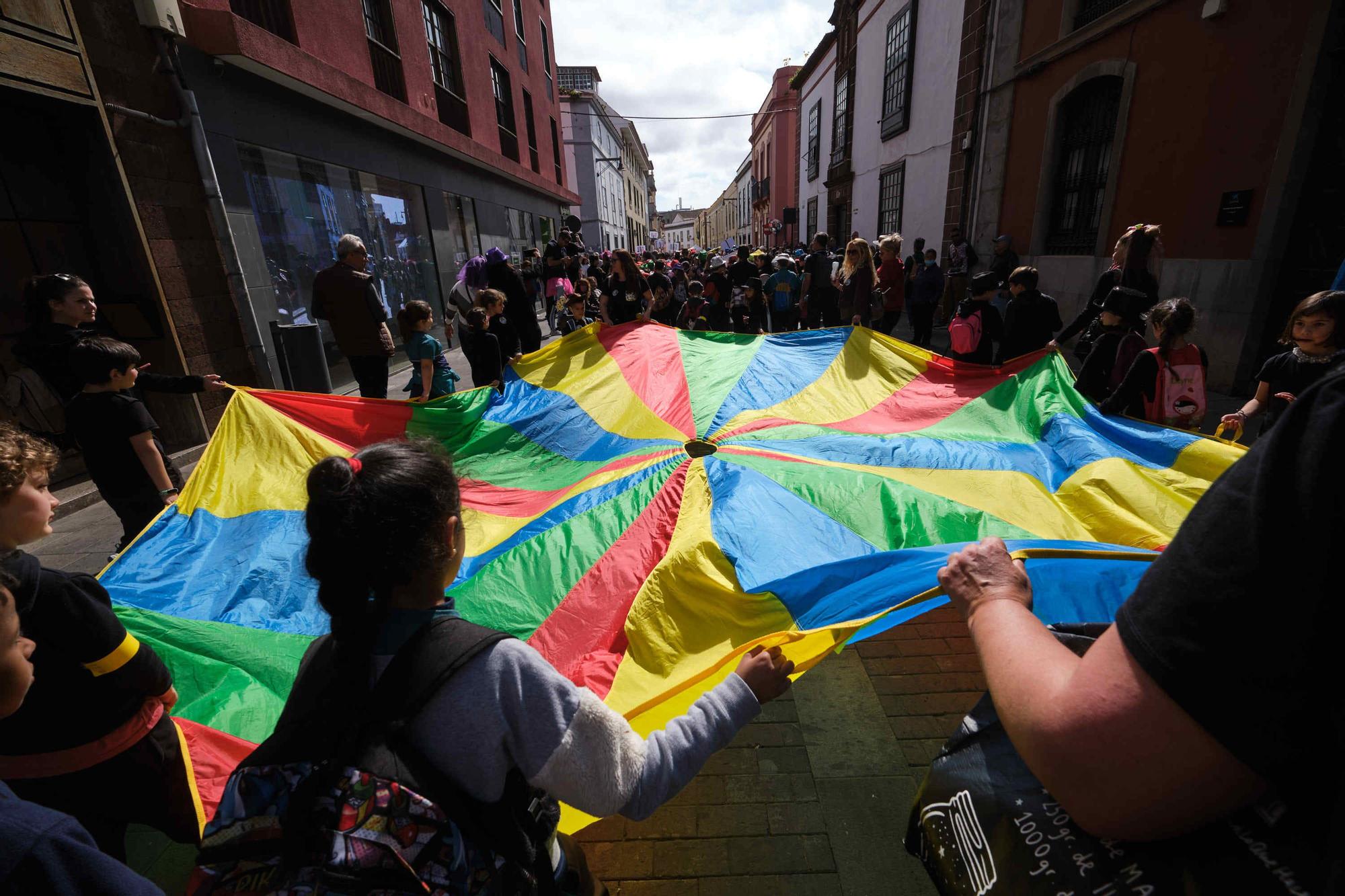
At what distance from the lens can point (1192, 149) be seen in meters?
6.45

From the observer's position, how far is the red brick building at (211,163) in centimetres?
507

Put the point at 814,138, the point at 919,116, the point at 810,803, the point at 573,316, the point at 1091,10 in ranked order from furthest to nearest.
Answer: the point at 814,138 → the point at 919,116 → the point at 1091,10 → the point at 573,316 → the point at 810,803

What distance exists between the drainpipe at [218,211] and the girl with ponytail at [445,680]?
6.74 metres

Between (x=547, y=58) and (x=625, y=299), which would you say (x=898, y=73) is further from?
(x=547, y=58)

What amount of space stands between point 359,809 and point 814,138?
1123 inches

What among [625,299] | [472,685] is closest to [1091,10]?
[625,299]

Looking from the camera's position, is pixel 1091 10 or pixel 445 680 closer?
pixel 445 680

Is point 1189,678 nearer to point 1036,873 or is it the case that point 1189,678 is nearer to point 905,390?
point 1036,873

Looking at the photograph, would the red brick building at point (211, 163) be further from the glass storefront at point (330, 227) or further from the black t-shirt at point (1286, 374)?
the black t-shirt at point (1286, 374)

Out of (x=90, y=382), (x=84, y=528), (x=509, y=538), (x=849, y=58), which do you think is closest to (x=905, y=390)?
(x=509, y=538)

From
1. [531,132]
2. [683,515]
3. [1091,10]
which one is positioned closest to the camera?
[683,515]

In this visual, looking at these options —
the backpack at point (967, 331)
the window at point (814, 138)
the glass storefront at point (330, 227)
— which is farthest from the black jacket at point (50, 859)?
the window at point (814, 138)

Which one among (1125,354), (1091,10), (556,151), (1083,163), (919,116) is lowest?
(1125,354)

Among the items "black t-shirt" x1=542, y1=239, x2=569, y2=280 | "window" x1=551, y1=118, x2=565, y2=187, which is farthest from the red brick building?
"window" x1=551, y1=118, x2=565, y2=187
